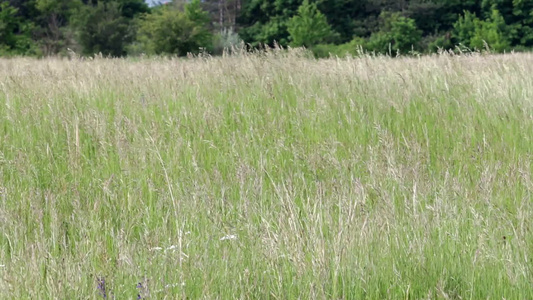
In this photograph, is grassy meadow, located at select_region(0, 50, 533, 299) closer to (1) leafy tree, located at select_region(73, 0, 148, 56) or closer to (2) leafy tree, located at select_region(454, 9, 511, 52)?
(1) leafy tree, located at select_region(73, 0, 148, 56)

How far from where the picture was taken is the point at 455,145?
Result: 385 cm

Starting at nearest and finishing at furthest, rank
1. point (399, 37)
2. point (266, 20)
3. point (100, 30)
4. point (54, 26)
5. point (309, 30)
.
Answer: point (100, 30) < point (54, 26) < point (309, 30) < point (399, 37) < point (266, 20)

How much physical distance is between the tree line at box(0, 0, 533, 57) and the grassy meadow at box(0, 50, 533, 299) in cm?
2014

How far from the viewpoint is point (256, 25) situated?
4344 cm

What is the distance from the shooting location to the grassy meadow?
1.96 meters

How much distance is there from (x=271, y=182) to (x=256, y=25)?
41467mm

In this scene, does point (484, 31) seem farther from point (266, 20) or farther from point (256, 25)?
point (266, 20)

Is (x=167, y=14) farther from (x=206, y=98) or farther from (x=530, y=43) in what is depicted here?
(x=206, y=98)

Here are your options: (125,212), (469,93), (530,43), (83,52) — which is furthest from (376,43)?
(125,212)

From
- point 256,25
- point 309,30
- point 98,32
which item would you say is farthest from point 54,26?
point 309,30

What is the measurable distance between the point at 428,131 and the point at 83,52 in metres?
31.3

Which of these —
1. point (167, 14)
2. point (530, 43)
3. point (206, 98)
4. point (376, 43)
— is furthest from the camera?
point (530, 43)

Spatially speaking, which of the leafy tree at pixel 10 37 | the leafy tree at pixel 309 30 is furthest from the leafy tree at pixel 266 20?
the leafy tree at pixel 10 37

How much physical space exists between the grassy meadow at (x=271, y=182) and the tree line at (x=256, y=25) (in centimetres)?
2014
